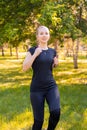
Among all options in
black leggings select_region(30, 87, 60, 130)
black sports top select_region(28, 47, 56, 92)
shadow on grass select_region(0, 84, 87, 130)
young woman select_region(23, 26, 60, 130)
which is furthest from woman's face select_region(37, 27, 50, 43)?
shadow on grass select_region(0, 84, 87, 130)

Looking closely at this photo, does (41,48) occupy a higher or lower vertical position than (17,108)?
higher

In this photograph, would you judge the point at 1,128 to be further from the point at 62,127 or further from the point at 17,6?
the point at 17,6

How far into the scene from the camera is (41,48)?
625cm

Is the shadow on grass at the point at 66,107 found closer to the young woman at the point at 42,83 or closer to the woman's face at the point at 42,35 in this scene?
the young woman at the point at 42,83

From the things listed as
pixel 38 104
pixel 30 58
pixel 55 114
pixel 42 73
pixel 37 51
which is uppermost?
pixel 37 51

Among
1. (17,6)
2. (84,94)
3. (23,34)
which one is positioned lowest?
(84,94)

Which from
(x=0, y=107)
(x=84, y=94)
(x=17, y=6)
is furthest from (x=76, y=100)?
(x=17, y=6)

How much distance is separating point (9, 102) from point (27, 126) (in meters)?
A: 4.02

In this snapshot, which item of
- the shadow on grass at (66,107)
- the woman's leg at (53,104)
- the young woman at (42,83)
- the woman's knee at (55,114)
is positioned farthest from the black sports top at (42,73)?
the shadow on grass at (66,107)

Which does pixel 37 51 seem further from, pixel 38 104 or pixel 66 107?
pixel 66 107

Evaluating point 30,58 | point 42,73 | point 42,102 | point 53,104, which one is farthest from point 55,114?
point 30,58

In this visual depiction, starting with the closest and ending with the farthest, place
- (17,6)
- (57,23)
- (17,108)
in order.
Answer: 1. (17,108)
2. (57,23)
3. (17,6)

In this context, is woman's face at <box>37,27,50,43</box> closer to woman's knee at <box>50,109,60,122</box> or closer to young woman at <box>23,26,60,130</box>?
young woman at <box>23,26,60,130</box>

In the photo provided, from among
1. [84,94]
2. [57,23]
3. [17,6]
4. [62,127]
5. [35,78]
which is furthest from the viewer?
[17,6]
